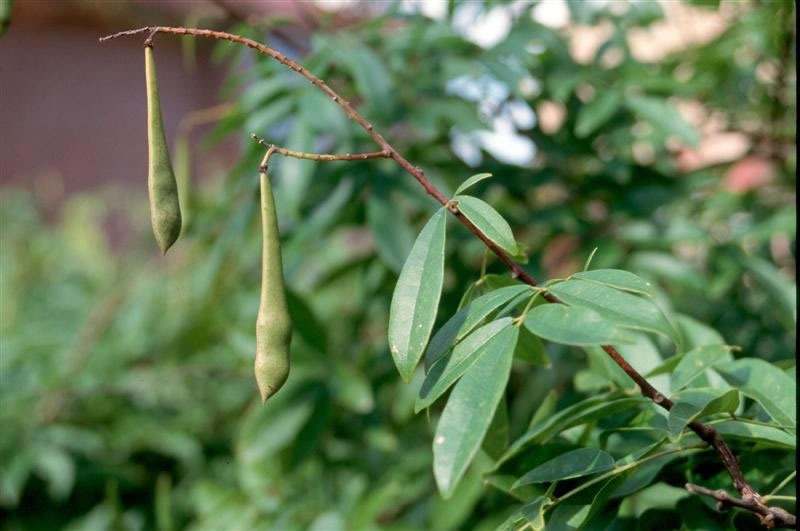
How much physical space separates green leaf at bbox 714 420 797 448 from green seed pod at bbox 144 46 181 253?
432mm

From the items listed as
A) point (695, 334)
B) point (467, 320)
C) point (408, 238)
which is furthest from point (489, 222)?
point (408, 238)

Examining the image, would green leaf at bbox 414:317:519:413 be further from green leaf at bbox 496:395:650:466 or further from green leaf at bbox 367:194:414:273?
green leaf at bbox 367:194:414:273

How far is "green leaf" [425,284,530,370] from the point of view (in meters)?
0.57

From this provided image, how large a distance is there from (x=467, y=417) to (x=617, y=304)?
13cm

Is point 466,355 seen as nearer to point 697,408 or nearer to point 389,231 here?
point 697,408

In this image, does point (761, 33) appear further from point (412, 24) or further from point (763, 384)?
point (763, 384)

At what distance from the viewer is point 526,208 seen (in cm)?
140

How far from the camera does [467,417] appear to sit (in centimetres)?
50

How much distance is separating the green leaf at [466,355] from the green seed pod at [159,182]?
21 cm

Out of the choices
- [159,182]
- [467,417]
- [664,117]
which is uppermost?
[159,182]

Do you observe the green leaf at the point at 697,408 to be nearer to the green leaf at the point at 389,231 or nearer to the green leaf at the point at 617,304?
the green leaf at the point at 617,304

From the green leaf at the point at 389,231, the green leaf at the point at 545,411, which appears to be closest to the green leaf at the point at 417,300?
the green leaf at the point at 545,411

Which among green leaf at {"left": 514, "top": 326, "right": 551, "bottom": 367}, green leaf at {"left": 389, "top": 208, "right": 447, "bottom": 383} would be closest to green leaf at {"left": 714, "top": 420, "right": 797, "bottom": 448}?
green leaf at {"left": 514, "top": 326, "right": 551, "bottom": 367}

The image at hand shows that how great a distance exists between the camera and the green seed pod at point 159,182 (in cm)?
60
